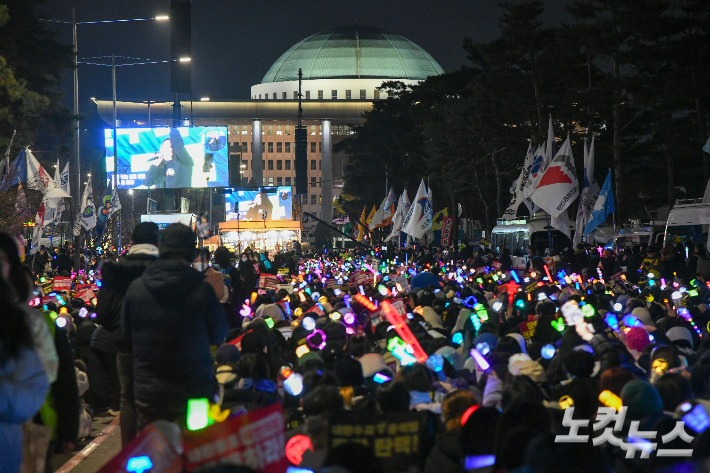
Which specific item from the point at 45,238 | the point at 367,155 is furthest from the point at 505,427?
the point at 367,155

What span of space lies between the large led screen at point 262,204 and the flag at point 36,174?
111ft

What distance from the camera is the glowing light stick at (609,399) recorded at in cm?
595

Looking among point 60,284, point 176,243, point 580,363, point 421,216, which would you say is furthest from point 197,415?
point 421,216

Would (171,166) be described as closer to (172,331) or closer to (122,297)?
(122,297)

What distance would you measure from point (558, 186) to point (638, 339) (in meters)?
15.1

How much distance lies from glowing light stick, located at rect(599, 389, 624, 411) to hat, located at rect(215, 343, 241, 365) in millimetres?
3181

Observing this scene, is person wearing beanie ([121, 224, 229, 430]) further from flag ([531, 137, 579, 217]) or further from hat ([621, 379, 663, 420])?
flag ([531, 137, 579, 217])

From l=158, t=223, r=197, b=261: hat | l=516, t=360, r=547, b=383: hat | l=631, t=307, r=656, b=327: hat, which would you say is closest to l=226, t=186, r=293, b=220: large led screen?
l=631, t=307, r=656, b=327: hat

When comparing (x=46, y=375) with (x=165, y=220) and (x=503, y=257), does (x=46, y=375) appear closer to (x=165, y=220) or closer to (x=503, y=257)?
(x=503, y=257)

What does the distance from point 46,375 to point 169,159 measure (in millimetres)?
37308

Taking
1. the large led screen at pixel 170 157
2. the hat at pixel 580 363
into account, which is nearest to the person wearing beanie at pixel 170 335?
the hat at pixel 580 363

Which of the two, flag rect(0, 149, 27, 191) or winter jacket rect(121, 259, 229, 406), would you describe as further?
flag rect(0, 149, 27, 191)

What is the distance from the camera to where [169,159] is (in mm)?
40500

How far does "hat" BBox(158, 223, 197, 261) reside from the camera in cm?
536
